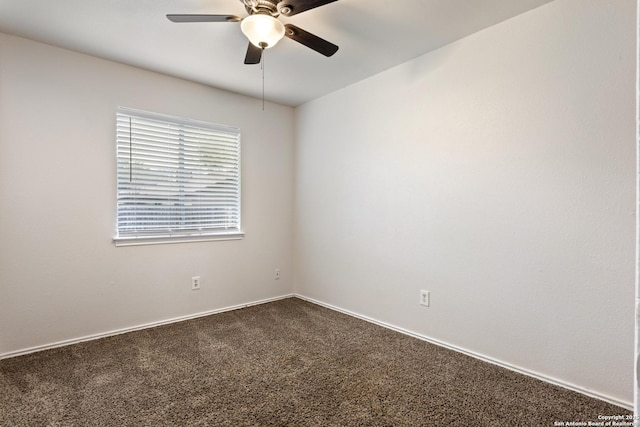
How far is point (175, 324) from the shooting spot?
10.2 ft

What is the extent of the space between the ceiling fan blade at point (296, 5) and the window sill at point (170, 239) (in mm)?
2263

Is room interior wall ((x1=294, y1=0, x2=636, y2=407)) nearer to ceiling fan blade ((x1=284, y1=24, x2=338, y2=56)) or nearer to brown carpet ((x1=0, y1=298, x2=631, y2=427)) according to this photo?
brown carpet ((x1=0, y1=298, x2=631, y2=427))

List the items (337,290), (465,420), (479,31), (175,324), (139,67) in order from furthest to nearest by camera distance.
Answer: (337,290) < (175,324) < (139,67) < (479,31) < (465,420)

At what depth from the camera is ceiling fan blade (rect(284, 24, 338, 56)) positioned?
1886 millimetres

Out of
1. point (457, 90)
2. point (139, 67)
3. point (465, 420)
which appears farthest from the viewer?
point (139, 67)

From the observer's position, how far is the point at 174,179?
3191 mm

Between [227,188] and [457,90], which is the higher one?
[457,90]

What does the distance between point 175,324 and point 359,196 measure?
2.15 m

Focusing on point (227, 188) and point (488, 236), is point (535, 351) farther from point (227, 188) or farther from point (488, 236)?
point (227, 188)

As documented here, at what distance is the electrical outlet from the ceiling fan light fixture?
2177 mm

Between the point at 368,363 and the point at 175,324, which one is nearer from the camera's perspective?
the point at 368,363

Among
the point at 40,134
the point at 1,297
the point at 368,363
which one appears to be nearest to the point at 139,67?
the point at 40,134

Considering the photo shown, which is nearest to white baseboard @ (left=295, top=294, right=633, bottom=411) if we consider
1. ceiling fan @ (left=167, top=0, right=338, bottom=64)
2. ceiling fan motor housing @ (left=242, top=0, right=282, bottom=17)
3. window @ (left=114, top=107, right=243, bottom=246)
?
window @ (left=114, top=107, right=243, bottom=246)

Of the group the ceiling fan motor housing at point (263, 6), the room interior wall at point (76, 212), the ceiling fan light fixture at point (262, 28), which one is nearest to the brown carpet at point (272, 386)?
the room interior wall at point (76, 212)
